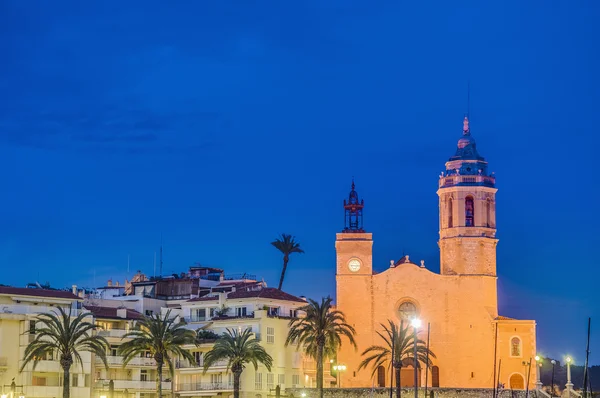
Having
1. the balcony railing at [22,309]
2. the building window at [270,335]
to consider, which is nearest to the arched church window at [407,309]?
the building window at [270,335]

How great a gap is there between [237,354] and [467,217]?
94.9ft

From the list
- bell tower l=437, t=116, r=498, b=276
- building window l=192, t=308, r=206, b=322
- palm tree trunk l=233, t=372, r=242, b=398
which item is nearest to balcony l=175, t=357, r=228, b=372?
building window l=192, t=308, r=206, b=322

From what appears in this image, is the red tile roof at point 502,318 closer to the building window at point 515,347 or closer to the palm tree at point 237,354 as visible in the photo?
the building window at point 515,347

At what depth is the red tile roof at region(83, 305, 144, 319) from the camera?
112 m

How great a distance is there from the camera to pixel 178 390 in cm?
11200

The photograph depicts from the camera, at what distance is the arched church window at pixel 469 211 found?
117562 millimetres

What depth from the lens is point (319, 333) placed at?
104375 millimetres

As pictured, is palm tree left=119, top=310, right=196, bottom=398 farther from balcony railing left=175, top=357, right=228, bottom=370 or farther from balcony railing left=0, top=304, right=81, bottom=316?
balcony railing left=175, top=357, right=228, bottom=370

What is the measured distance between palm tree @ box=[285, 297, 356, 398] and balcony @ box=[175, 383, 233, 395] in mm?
6564

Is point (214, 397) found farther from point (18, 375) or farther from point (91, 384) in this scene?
point (18, 375)

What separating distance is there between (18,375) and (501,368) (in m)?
42.5

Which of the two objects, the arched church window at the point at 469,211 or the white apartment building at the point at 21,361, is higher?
the arched church window at the point at 469,211

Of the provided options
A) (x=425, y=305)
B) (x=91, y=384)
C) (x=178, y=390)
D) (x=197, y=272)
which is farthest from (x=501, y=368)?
(x=197, y=272)

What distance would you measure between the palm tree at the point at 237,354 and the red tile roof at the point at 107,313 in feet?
43.1
